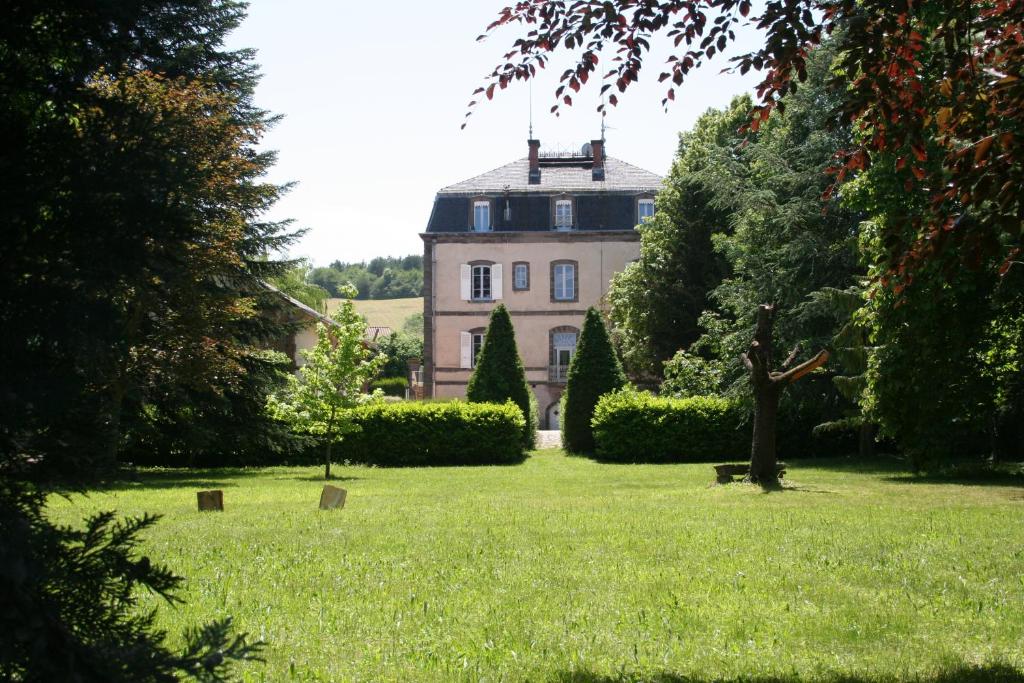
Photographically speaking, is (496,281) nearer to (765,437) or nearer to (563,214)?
(563,214)

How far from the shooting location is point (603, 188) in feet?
151

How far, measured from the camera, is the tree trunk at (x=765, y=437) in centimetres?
1697

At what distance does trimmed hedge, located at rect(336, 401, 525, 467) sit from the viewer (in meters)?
27.3

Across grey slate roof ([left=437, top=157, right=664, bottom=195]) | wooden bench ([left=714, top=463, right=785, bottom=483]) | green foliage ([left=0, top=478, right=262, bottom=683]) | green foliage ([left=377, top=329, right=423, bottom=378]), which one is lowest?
wooden bench ([left=714, top=463, right=785, bottom=483])

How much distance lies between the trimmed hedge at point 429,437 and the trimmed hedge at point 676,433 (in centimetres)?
313

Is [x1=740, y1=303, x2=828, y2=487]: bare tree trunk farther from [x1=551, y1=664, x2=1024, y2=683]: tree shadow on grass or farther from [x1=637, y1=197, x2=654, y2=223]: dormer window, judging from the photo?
[x1=637, y1=197, x2=654, y2=223]: dormer window

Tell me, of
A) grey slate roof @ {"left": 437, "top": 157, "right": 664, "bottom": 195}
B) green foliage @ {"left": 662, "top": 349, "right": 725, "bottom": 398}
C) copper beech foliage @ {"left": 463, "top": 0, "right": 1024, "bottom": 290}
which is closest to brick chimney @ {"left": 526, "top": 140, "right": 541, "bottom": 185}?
grey slate roof @ {"left": 437, "top": 157, "right": 664, "bottom": 195}

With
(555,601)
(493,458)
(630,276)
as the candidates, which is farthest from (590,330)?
(555,601)

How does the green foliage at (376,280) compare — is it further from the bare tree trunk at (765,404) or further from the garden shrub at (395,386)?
the bare tree trunk at (765,404)

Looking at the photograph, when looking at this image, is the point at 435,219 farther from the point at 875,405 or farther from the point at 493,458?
the point at 875,405

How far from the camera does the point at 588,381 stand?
30203mm

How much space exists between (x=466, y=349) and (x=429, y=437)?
18.9 meters

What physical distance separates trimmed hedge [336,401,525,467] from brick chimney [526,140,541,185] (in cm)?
2141

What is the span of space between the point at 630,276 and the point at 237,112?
16514 mm
